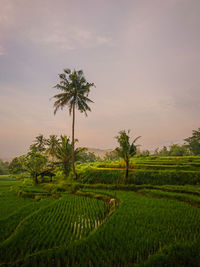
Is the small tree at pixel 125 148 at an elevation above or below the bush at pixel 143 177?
above

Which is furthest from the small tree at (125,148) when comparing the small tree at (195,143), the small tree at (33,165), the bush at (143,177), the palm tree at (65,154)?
the small tree at (195,143)

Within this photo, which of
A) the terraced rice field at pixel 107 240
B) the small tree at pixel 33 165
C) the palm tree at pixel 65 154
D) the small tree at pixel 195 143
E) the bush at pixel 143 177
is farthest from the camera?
the small tree at pixel 195 143

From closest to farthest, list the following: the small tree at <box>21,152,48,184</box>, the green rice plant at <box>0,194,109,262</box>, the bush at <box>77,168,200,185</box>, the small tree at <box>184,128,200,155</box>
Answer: the green rice plant at <box>0,194,109,262</box>, the bush at <box>77,168,200,185</box>, the small tree at <box>21,152,48,184</box>, the small tree at <box>184,128,200,155</box>

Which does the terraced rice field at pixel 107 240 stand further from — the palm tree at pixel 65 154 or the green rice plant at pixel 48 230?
the palm tree at pixel 65 154

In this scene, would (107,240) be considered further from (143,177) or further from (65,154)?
(65,154)

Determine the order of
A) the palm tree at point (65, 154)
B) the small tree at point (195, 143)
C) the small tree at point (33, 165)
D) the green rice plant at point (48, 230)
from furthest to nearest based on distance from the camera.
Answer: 1. the small tree at point (195, 143)
2. the palm tree at point (65, 154)
3. the small tree at point (33, 165)
4. the green rice plant at point (48, 230)

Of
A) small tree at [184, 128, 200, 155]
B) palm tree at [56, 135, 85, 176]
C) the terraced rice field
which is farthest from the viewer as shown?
small tree at [184, 128, 200, 155]

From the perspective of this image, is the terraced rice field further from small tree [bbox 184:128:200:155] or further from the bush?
small tree [bbox 184:128:200:155]

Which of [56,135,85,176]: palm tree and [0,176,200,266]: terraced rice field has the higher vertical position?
[56,135,85,176]: palm tree

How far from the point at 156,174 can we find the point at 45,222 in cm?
1122

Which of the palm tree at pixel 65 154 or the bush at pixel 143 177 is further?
the palm tree at pixel 65 154

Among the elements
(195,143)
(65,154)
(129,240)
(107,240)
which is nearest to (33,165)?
(65,154)

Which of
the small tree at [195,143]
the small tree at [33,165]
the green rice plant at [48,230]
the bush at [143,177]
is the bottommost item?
the green rice plant at [48,230]

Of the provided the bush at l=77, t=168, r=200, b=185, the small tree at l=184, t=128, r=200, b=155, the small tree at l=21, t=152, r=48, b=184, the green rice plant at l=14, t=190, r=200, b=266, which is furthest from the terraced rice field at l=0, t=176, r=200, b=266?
the small tree at l=184, t=128, r=200, b=155
